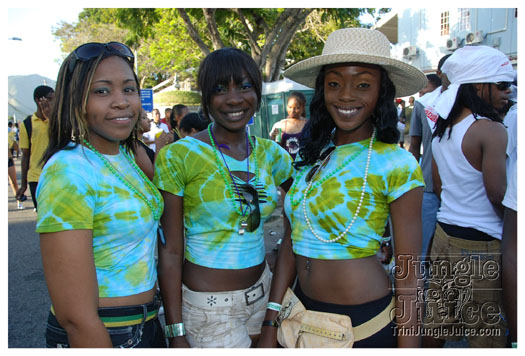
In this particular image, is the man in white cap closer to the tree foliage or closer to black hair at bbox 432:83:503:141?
black hair at bbox 432:83:503:141

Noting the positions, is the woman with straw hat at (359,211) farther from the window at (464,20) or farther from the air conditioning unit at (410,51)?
the air conditioning unit at (410,51)

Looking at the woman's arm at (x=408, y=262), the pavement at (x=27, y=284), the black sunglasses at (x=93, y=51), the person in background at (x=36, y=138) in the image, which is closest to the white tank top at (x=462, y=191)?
the woman's arm at (x=408, y=262)

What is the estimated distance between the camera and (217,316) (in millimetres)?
1904

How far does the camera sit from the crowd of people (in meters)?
1.47

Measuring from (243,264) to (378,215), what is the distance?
71 cm

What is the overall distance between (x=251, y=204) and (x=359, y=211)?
0.55 metres

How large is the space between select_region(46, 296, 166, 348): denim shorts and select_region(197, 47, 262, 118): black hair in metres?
1.10

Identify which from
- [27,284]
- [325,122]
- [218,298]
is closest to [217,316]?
[218,298]

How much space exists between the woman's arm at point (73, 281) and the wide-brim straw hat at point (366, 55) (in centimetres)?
128

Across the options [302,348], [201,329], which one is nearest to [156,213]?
[201,329]

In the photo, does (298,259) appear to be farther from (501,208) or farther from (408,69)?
(501,208)

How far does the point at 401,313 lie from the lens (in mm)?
1684

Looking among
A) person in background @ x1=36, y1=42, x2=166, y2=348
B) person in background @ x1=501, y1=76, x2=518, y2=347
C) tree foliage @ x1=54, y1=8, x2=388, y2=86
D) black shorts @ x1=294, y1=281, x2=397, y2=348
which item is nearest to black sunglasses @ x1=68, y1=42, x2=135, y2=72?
person in background @ x1=36, y1=42, x2=166, y2=348

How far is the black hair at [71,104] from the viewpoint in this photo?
152 cm
